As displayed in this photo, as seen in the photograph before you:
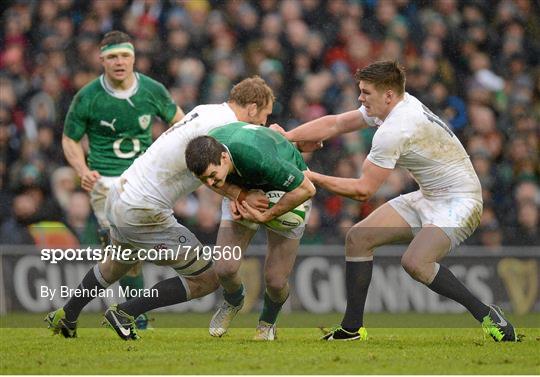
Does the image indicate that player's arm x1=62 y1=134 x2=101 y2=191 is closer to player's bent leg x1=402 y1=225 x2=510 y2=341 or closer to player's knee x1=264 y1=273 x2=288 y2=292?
player's knee x1=264 y1=273 x2=288 y2=292

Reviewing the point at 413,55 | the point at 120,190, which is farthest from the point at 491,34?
the point at 120,190

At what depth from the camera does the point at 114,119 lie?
1180 cm

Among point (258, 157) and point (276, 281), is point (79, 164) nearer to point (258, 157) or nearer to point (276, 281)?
point (276, 281)

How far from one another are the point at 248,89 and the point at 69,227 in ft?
19.0

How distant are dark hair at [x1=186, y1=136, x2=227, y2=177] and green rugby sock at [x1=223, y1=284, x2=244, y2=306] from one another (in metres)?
1.62

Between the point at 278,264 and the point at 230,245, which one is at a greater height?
the point at 230,245

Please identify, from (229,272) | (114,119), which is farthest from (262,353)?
(114,119)

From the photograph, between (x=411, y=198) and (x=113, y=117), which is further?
(x=113, y=117)

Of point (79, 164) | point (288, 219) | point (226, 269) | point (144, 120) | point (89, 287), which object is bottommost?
point (89, 287)

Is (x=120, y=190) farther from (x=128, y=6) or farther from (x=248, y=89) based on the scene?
(x=128, y=6)

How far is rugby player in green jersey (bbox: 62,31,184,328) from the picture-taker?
11734 millimetres

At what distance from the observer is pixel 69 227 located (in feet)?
48.9

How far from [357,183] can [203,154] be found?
1.49 metres

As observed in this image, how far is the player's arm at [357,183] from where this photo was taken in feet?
31.6
